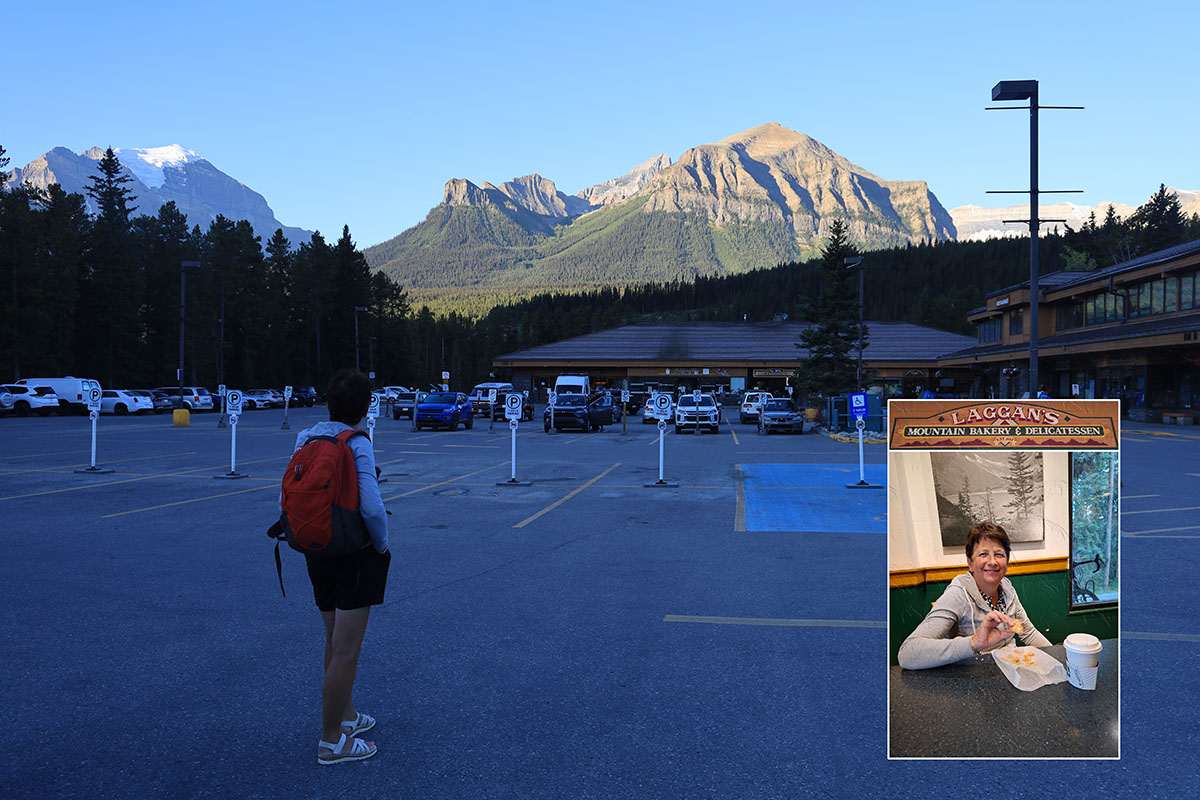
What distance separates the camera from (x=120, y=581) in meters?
8.08

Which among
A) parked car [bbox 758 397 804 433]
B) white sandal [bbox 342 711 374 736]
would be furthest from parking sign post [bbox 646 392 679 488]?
parked car [bbox 758 397 804 433]

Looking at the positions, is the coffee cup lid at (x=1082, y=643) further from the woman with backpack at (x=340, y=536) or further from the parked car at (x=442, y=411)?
the parked car at (x=442, y=411)

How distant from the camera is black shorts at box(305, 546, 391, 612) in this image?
4.19 metres

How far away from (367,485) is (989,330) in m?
69.6

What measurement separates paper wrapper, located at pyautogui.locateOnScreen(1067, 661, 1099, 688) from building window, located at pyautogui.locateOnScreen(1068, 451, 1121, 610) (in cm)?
16


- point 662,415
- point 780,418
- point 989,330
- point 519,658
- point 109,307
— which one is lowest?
point 519,658

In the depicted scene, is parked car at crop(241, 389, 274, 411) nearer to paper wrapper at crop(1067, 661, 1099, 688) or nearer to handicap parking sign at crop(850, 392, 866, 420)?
handicap parking sign at crop(850, 392, 866, 420)

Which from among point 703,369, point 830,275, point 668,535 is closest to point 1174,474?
point 668,535

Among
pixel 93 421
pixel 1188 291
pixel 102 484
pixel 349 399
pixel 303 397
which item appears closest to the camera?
pixel 349 399

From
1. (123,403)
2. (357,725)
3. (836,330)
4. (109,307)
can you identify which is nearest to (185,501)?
(357,725)

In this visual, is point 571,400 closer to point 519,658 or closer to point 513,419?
point 513,419

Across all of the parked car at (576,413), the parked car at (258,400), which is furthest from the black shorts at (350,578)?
the parked car at (258,400)

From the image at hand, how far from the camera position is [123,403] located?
5256 centimetres

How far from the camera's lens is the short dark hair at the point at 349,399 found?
436 centimetres
